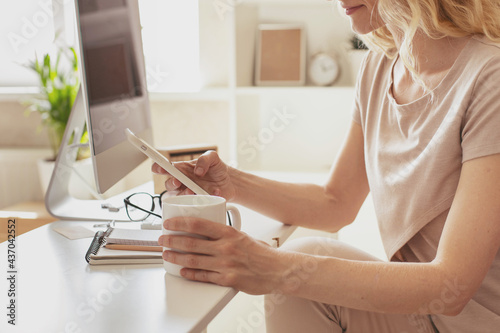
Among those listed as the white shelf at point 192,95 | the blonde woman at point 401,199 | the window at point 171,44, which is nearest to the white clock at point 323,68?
the white shelf at point 192,95

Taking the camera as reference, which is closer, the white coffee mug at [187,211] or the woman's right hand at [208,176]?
the white coffee mug at [187,211]

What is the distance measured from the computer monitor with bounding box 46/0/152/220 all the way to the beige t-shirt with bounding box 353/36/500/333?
19.2 inches

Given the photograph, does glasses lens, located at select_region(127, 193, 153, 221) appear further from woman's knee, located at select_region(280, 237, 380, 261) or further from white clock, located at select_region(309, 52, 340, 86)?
white clock, located at select_region(309, 52, 340, 86)

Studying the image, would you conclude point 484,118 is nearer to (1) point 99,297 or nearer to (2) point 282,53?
(1) point 99,297

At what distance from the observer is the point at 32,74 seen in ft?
9.62

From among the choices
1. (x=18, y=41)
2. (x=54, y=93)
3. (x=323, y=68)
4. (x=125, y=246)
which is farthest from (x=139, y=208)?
(x=18, y=41)

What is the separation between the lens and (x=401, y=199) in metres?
0.96

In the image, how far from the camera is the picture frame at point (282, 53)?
2291 millimetres

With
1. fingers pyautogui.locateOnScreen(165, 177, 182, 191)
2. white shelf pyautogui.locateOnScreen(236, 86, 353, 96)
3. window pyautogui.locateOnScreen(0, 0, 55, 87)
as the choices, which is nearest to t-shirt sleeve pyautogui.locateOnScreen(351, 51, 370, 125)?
fingers pyautogui.locateOnScreen(165, 177, 182, 191)

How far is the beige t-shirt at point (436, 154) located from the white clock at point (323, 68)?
1181 mm

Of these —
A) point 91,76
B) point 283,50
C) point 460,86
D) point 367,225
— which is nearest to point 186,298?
point 91,76

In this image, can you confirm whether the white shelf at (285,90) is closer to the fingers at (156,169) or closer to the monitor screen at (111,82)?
the monitor screen at (111,82)

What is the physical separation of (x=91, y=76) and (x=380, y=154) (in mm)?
531

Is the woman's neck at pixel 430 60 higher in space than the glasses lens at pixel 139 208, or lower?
higher
